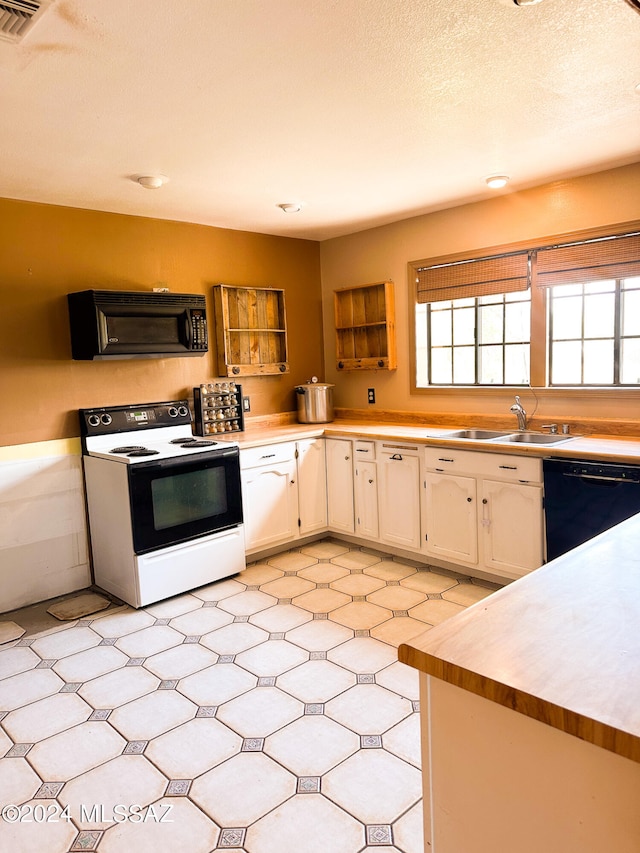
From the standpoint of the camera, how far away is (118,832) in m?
1.83

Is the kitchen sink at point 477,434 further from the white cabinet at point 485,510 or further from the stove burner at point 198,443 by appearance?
the stove burner at point 198,443

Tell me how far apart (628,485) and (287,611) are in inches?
73.4

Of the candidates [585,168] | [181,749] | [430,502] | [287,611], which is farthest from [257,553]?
[585,168]

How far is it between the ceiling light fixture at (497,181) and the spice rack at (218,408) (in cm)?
219

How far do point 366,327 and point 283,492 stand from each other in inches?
61.3

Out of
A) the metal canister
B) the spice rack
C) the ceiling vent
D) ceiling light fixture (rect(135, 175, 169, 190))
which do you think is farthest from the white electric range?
the ceiling vent

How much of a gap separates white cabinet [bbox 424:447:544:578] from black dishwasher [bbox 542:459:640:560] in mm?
83

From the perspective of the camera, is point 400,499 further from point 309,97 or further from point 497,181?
point 309,97

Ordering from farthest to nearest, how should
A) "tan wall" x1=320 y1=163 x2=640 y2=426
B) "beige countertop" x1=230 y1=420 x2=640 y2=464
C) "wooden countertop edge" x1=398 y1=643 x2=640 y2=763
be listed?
"tan wall" x1=320 y1=163 x2=640 y2=426
"beige countertop" x1=230 y1=420 x2=640 y2=464
"wooden countertop edge" x1=398 y1=643 x2=640 y2=763

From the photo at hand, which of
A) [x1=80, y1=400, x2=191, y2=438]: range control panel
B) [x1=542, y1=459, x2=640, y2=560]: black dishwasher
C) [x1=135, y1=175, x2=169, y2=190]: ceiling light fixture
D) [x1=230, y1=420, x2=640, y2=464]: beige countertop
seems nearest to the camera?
[x1=542, y1=459, x2=640, y2=560]: black dishwasher

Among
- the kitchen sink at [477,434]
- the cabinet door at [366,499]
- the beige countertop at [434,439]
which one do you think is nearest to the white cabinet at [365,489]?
the cabinet door at [366,499]

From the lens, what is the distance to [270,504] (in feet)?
13.6

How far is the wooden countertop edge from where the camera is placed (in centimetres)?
82

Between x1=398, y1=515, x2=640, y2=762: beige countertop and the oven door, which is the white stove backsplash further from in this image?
x1=398, y1=515, x2=640, y2=762: beige countertop
